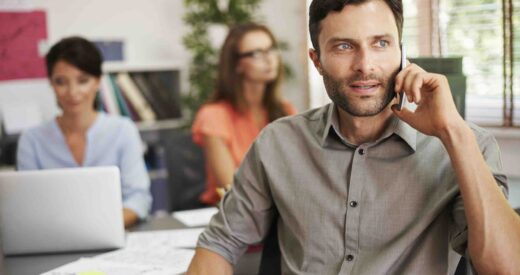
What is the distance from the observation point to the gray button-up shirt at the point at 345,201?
1.35 m

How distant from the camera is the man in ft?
4.08

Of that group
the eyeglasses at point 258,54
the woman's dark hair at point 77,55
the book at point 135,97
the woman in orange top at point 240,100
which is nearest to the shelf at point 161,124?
the book at point 135,97

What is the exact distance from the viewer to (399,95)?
53.8 inches

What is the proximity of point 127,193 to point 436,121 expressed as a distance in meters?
1.36

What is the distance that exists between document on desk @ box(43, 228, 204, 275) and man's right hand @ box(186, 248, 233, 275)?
0.07 metres

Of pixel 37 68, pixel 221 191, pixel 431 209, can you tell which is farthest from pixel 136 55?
pixel 431 209

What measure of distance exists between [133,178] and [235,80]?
28.9 inches

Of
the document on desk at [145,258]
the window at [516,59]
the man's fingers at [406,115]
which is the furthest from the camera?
the window at [516,59]

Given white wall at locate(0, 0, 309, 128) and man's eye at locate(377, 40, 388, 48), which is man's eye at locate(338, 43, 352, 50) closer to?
man's eye at locate(377, 40, 388, 48)

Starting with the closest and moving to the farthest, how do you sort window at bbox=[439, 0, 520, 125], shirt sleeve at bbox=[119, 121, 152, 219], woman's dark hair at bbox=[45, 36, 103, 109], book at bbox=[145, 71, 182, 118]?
shirt sleeve at bbox=[119, 121, 152, 219]
woman's dark hair at bbox=[45, 36, 103, 109]
window at bbox=[439, 0, 520, 125]
book at bbox=[145, 71, 182, 118]

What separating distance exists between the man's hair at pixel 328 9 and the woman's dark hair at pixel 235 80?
138 centimetres

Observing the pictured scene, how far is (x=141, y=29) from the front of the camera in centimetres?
435

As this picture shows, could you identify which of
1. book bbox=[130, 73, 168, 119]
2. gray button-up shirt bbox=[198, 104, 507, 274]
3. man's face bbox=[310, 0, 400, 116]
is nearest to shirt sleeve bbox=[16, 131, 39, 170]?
gray button-up shirt bbox=[198, 104, 507, 274]

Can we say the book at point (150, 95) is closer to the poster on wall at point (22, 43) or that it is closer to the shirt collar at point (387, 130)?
the poster on wall at point (22, 43)
